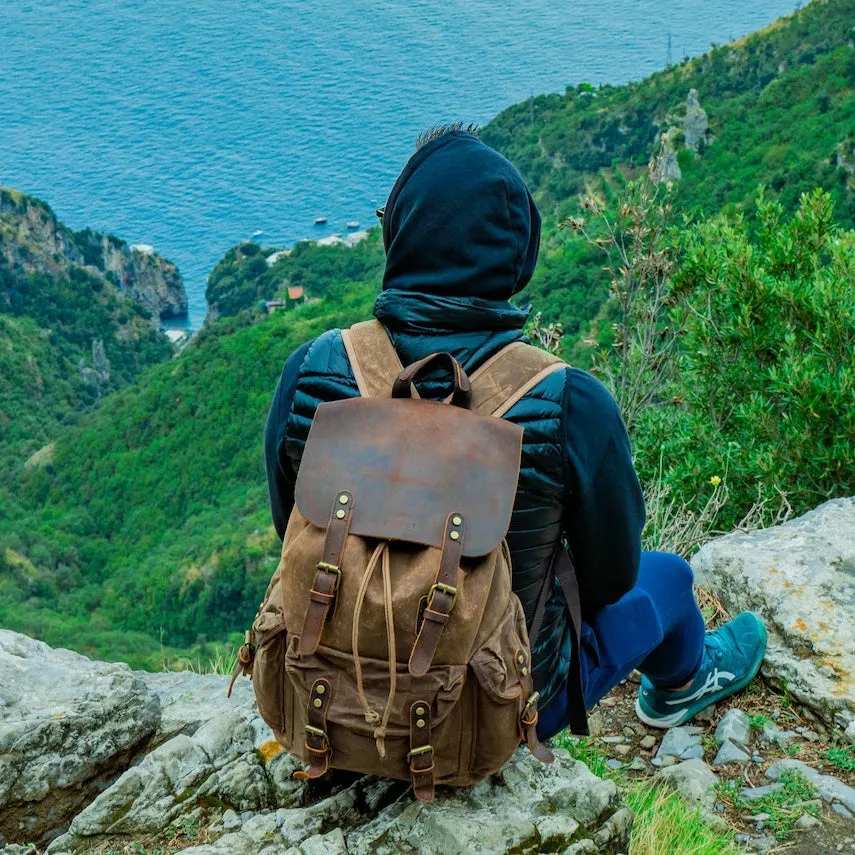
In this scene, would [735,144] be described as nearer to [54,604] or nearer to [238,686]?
[54,604]

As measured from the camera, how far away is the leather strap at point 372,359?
5.44ft

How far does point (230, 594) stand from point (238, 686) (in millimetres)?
32745

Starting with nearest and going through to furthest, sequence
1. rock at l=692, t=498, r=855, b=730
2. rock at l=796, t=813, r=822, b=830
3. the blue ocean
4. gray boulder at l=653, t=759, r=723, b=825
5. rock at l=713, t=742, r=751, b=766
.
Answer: rock at l=796, t=813, r=822, b=830 → gray boulder at l=653, t=759, r=723, b=825 → rock at l=713, t=742, r=751, b=766 → rock at l=692, t=498, r=855, b=730 → the blue ocean

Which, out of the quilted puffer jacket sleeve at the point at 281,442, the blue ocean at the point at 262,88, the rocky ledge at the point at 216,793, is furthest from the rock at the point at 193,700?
the blue ocean at the point at 262,88

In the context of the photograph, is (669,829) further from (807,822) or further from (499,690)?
(499,690)

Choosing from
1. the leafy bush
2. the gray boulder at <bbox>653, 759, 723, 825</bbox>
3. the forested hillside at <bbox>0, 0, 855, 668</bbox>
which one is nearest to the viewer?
the gray boulder at <bbox>653, 759, 723, 825</bbox>

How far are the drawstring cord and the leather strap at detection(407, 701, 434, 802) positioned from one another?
0.14ft

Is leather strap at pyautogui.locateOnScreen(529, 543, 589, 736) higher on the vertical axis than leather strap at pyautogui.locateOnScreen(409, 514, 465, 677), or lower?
lower

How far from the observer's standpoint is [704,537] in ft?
14.0

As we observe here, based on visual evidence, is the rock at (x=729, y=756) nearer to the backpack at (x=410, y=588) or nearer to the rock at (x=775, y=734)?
the rock at (x=775, y=734)

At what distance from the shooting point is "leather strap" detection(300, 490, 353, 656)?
57.4 inches

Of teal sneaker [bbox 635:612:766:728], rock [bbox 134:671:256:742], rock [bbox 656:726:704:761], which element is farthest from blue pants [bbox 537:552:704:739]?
rock [bbox 134:671:256:742]

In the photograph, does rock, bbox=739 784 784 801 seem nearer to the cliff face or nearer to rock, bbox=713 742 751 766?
rock, bbox=713 742 751 766

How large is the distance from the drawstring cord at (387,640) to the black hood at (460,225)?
506 millimetres
